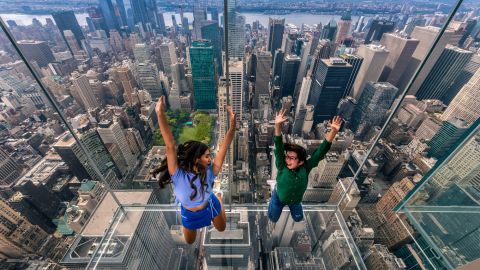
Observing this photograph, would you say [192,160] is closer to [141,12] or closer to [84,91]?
[84,91]

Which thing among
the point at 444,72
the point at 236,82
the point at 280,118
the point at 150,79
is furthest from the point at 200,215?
the point at 444,72

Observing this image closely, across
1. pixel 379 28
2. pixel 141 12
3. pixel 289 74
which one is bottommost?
pixel 289 74

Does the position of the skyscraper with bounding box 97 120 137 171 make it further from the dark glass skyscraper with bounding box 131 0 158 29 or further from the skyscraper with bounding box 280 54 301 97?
the dark glass skyscraper with bounding box 131 0 158 29

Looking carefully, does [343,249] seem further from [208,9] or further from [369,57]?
[208,9]

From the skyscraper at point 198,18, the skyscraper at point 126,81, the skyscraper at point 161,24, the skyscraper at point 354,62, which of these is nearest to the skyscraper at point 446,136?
the skyscraper at point 354,62

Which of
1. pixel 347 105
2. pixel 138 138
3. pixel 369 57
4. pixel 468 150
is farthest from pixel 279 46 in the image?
pixel 468 150

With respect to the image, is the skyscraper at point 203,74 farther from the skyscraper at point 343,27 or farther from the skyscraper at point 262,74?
the skyscraper at point 343,27
